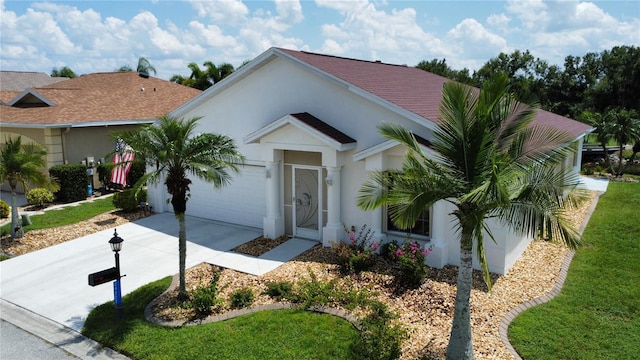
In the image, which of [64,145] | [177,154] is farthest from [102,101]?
[177,154]

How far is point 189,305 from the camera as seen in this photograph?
9.67 meters

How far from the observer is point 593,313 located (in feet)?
29.7

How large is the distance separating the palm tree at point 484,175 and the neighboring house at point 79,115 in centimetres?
1796

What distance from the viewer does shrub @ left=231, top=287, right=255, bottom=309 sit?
31.8 ft

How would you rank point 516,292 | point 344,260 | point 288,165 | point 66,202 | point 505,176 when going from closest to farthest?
point 505,176, point 516,292, point 344,260, point 288,165, point 66,202

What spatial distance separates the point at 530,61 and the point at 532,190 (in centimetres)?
5338

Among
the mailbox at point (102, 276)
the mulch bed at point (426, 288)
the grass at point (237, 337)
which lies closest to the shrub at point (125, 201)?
the mulch bed at point (426, 288)

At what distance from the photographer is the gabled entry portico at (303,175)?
12933 mm

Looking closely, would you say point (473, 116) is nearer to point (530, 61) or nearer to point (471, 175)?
point (471, 175)

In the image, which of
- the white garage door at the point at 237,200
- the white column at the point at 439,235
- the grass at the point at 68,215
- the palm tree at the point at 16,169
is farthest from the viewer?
the grass at the point at 68,215

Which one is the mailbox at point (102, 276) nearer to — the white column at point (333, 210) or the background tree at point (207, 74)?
the white column at point (333, 210)


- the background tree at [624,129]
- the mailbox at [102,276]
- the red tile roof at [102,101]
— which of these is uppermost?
the red tile roof at [102,101]

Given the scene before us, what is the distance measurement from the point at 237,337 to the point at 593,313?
6.98 meters

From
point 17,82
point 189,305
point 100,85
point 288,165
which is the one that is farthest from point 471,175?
point 17,82
